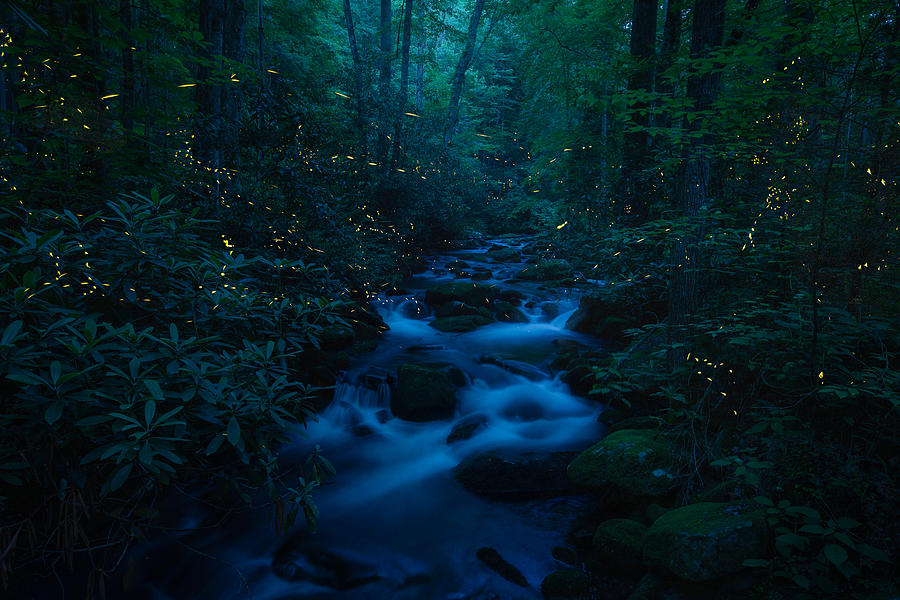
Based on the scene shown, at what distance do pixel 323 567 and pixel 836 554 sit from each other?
14.3ft

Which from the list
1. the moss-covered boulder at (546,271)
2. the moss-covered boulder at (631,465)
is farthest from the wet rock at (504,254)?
the moss-covered boulder at (631,465)

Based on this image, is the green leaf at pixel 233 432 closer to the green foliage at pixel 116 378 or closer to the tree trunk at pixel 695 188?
the green foliage at pixel 116 378

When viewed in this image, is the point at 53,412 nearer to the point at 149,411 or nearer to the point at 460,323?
the point at 149,411

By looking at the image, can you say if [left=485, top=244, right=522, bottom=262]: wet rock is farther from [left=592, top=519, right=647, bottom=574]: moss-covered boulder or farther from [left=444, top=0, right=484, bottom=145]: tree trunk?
[left=592, top=519, right=647, bottom=574]: moss-covered boulder

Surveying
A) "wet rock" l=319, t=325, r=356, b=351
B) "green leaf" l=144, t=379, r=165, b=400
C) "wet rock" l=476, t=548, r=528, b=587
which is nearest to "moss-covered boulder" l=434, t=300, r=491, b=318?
"wet rock" l=319, t=325, r=356, b=351

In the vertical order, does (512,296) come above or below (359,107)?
below

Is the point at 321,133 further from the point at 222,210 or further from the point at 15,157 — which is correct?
the point at 15,157

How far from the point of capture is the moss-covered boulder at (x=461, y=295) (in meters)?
13.3

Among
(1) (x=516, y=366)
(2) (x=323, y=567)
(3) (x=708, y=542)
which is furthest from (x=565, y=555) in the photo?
(1) (x=516, y=366)

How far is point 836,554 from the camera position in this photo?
279cm

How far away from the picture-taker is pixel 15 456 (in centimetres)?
256

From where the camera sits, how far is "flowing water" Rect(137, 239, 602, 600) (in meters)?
4.65

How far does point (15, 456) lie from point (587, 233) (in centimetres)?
926

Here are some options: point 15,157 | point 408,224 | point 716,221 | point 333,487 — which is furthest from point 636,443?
point 408,224
